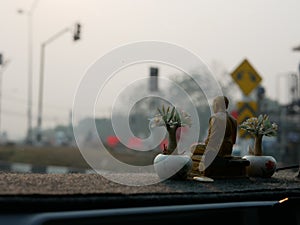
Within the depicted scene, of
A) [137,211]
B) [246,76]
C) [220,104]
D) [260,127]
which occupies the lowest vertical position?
[137,211]

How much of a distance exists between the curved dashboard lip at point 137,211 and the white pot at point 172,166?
3.30 ft

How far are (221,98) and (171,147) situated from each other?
641 millimetres

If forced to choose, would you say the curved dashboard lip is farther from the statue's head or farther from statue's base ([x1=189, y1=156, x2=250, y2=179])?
the statue's head

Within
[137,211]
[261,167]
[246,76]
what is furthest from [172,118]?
[246,76]

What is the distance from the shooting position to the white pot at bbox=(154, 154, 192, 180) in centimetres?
330

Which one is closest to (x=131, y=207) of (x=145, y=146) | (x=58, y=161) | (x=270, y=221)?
(x=270, y=221)

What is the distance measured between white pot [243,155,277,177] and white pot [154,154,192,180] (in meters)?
0.82

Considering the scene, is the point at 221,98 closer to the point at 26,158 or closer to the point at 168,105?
the point at 168,105

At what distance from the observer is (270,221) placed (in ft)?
7.47

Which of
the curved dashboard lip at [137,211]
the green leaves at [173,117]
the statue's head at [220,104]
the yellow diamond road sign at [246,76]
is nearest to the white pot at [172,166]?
the green leaves at [173,117]

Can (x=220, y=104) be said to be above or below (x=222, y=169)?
above

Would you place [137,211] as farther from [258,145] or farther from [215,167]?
[258,145]

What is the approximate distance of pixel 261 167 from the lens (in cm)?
400

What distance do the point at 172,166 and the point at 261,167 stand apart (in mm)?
977
